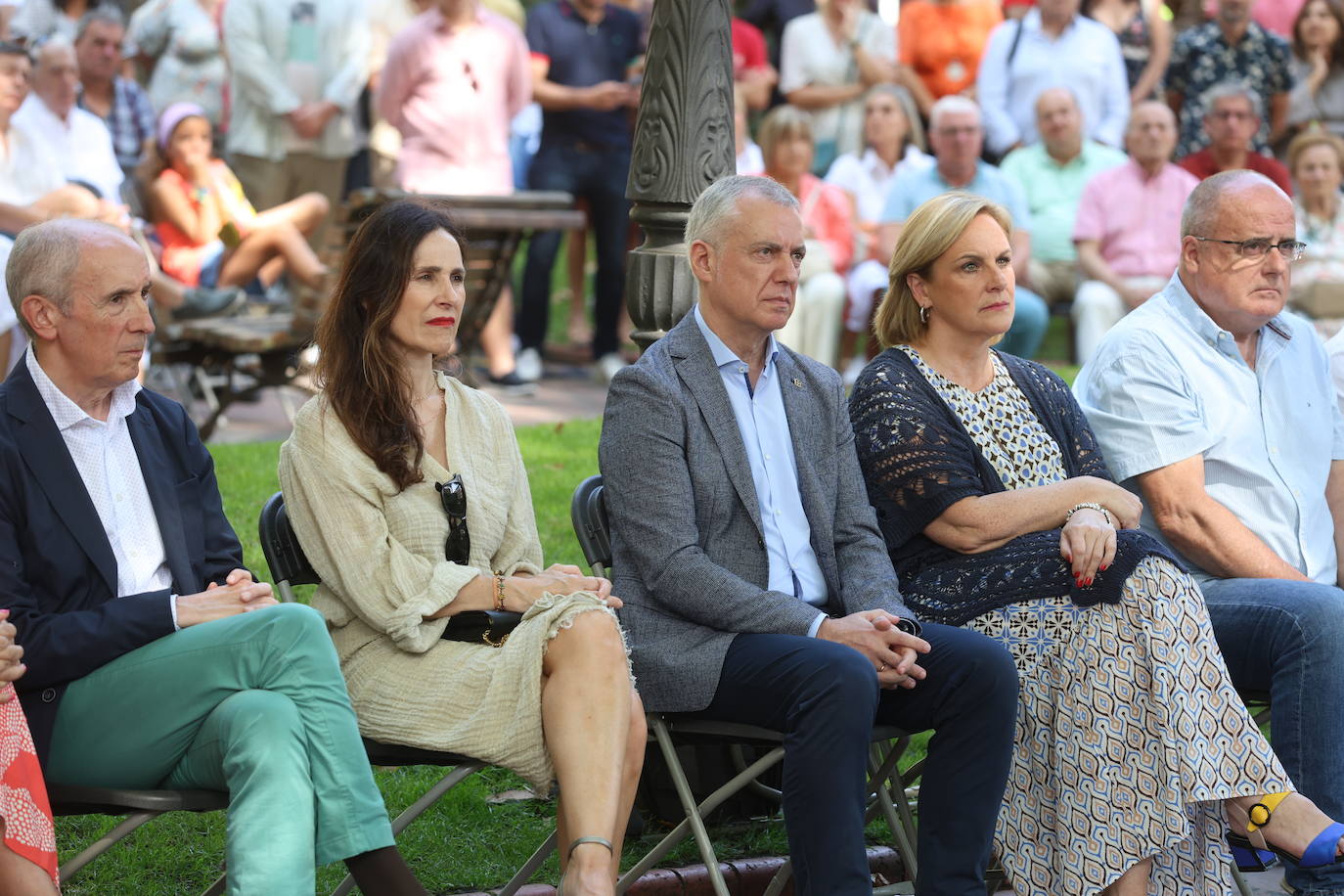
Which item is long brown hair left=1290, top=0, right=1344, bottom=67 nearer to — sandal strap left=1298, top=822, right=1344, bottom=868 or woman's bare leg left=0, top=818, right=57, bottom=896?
sandal strap left=1298, top=822, right=1344, bottom=868

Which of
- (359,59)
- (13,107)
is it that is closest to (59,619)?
(13,107)

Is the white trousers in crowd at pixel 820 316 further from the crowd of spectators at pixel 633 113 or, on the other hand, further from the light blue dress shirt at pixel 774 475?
the light blue dress shirt at pixel 774 475

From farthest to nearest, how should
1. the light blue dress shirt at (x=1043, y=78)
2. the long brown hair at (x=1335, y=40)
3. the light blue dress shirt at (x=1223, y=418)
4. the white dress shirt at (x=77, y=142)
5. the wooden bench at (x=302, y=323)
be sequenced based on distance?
1. the long brown hair at (x=1335, y=40)
2. the light blue dress shirt at (x=1043, y=78)
3. the wooden bench at (x=302, y=323)
4. the white dress shirt at (x=77, y=142)
5. the light blue dress shirt at (x=1223, y=418)

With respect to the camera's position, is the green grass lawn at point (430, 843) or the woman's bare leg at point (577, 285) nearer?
the green grass lawn at point (430, 843)

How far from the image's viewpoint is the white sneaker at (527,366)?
10.7 metres

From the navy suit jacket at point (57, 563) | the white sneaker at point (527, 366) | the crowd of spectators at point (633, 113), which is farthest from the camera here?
the white sneaker at point (527, 366)

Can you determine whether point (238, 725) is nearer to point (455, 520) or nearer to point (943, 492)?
point (455, 520)

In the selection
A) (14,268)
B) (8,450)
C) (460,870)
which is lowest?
(460,870)

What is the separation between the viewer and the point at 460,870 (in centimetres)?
462

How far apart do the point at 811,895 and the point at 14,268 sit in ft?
7.53

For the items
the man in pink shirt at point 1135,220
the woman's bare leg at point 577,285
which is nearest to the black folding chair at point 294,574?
the man in pink shirt at point 1135,220

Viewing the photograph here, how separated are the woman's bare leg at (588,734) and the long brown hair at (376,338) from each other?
25.1 inches

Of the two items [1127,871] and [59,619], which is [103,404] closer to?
[59,619]

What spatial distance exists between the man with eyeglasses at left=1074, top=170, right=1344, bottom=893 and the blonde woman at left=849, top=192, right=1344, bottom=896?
0.36 meters
